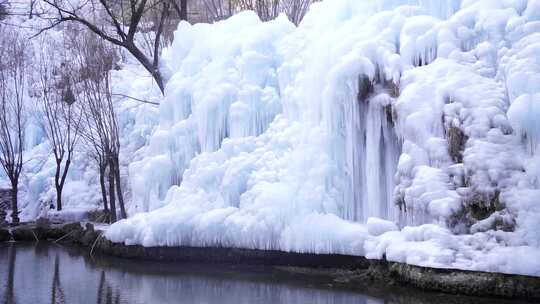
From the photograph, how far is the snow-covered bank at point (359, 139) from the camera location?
735 centimetres

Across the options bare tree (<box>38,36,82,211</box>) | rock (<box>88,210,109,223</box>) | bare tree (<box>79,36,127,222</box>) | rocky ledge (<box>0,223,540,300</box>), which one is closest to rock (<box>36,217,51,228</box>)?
bare tree (<box>79,36,127,222</box>)

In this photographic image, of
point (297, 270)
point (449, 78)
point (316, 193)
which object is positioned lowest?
point (297, 270)

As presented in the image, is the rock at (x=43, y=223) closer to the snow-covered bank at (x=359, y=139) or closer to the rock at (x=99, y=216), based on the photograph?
the rock at (x=99, y=216)

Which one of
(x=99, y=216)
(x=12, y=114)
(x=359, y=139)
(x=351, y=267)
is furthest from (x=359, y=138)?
(x=12, y=114)

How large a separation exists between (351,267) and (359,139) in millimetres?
2039

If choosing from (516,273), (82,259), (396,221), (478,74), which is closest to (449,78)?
(478,74)

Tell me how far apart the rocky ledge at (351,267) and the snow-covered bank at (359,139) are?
0.15 metres

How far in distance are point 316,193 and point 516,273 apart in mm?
3523

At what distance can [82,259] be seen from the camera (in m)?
12.0

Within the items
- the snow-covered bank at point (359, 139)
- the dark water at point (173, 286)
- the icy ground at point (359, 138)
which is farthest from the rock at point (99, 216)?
the dark water at point (173, 286)

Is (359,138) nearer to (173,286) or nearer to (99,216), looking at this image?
(173,286)

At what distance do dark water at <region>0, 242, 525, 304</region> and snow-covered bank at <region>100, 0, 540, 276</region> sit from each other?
500mm

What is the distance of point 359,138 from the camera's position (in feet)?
30.7

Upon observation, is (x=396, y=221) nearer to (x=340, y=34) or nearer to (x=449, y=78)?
(x=449, y=78)
